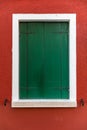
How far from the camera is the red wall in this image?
5203mm

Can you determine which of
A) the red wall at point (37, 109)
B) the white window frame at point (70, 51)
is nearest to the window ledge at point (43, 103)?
the white window frame at point (70, 51)

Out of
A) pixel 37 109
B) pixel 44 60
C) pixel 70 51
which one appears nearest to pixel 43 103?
pixel 37 109

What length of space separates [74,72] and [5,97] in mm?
1491

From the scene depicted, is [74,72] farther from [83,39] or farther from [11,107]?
[11,107]

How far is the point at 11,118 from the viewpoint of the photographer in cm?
521

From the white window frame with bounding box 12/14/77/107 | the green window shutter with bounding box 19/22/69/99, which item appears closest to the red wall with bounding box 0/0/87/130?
the white window frame with bounding box 12/14/77/107

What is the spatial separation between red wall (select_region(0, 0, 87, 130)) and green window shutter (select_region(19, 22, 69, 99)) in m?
0.26

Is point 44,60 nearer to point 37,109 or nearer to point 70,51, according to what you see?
point 70,51

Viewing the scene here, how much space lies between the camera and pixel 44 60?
5340 mm

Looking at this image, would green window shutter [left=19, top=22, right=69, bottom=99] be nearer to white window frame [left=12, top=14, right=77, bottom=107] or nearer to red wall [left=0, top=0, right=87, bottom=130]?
white window frame [left=12, top=14, right=77, bottom=107]

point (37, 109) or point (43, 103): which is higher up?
point (43, 103)

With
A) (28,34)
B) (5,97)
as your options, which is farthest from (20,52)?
(5,97)

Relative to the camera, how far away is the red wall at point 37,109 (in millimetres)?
5203

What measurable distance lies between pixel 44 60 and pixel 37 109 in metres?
1.02
